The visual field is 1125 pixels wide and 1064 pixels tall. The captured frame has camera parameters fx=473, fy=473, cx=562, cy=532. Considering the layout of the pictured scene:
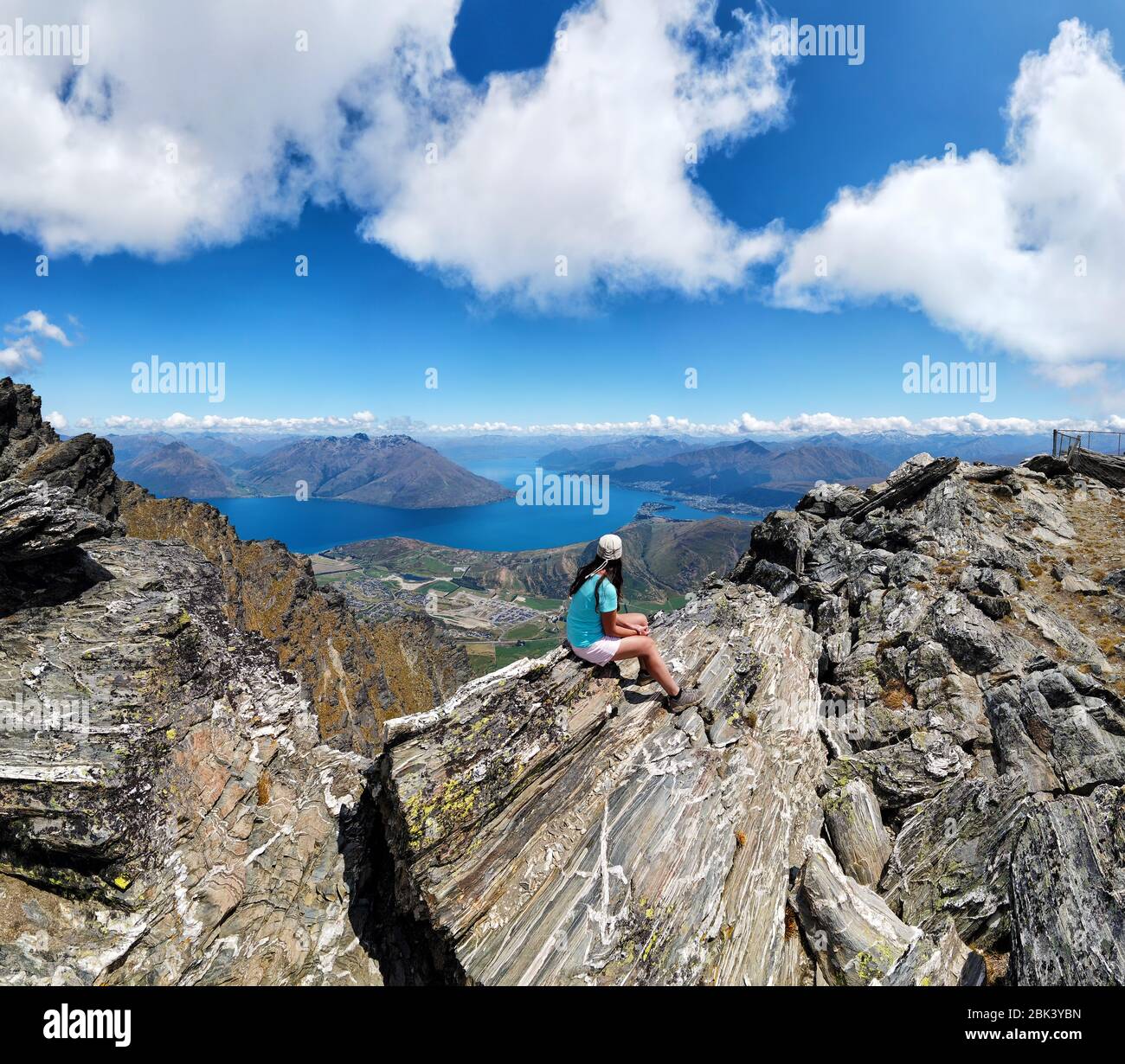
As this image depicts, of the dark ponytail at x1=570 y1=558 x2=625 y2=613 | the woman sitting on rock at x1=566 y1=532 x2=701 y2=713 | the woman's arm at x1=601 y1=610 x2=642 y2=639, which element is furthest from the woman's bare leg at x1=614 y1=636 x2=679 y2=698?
the dark ponytail at x1=570 y1=558 x2=625 y2=613

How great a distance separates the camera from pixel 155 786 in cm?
1087

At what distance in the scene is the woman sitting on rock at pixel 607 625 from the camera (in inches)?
412

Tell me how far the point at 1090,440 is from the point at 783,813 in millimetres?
37587

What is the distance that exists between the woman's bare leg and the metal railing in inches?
1360

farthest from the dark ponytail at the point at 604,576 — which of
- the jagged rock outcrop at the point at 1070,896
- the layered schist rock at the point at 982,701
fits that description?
the jagged rock outcrop at the point at 1070,896

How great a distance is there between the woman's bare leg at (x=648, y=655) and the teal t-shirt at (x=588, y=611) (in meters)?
0.63

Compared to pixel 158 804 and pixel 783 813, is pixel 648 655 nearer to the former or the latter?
pixel 783 813

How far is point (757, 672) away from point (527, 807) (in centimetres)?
856

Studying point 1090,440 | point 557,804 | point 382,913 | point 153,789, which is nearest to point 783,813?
point 557,804

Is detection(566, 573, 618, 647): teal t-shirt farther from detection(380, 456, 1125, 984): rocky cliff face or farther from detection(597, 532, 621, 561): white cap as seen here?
detection(380, 456, 1125, 984): rocky cliff face
